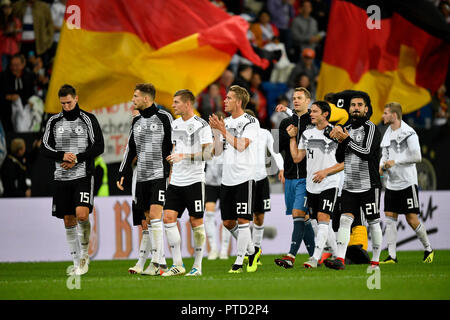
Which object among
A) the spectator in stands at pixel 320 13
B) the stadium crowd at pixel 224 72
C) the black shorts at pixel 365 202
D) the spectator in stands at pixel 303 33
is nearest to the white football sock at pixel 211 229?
the stadium crowd at pixel 224 72

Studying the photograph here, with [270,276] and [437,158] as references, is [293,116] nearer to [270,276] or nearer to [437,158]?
[270,276]

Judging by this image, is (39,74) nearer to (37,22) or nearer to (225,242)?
(37,22)

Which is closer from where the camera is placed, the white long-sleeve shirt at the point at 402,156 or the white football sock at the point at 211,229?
the white long-sleeve shirt at the point at 402,156

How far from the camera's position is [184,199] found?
11.5m

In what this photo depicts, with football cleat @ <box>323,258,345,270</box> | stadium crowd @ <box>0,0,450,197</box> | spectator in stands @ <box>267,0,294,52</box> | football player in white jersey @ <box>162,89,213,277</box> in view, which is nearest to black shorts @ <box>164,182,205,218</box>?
football player in white jersey @ <box>162,89,213,277</box>

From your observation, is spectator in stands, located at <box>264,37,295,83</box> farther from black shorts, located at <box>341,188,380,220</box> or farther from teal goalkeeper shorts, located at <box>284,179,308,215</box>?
black shorts, located at <box>341,188,380,220</box>

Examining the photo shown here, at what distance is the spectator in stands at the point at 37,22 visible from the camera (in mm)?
20719

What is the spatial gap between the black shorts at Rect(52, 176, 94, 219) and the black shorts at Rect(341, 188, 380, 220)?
362 centimetres

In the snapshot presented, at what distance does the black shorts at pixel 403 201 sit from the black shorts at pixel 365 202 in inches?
95.7

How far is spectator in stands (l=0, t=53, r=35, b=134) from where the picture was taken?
63.2 ft

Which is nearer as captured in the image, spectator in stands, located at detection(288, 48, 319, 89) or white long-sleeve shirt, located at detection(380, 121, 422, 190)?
white long-sleeve shirt, located at detection(380, 121, 422, 190)

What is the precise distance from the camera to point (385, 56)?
19641mm

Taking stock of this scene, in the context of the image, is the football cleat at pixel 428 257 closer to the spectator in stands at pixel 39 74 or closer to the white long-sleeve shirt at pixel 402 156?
the white long-sleeve shirt at pixel 402 156
